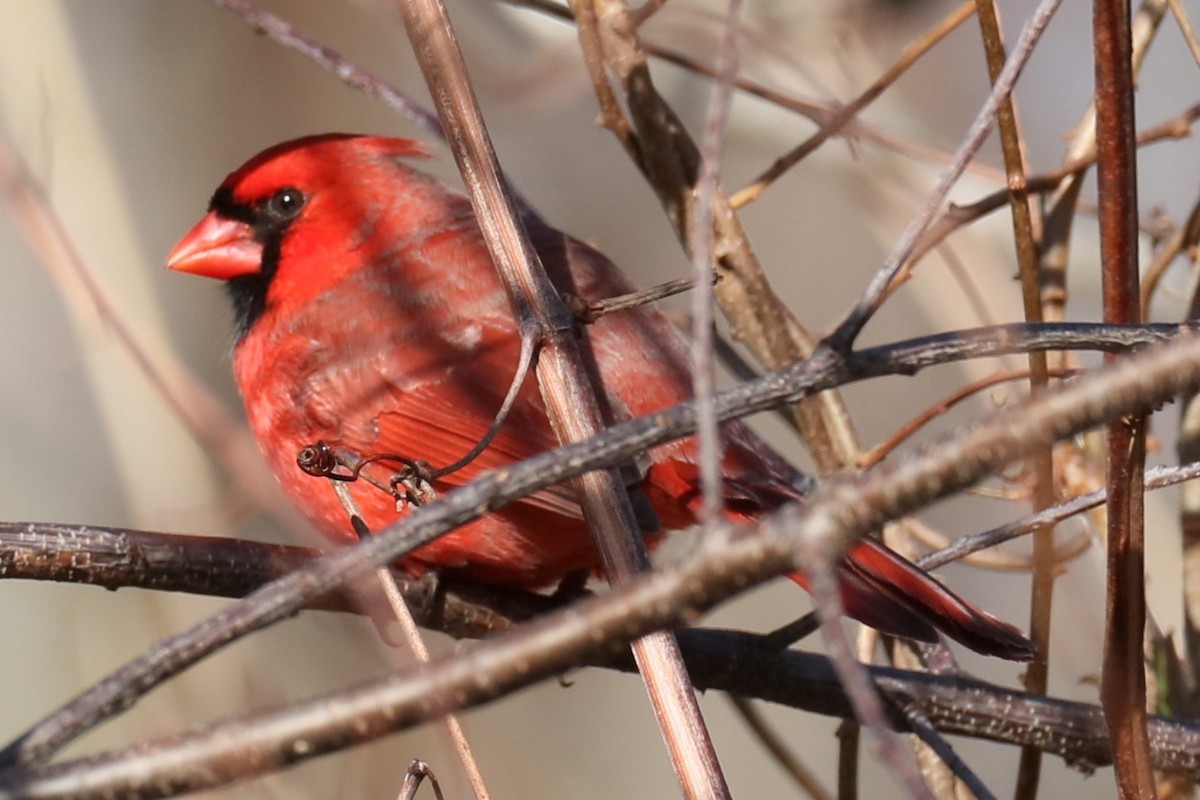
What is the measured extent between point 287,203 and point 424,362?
1.82 ft

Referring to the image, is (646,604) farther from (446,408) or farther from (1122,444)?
(446,408)

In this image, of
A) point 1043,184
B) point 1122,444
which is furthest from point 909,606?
point 1122,444

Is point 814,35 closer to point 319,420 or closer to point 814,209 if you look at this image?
point 319,420

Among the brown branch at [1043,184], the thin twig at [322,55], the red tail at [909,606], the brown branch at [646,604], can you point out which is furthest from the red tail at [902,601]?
the brown branch at [646,604]

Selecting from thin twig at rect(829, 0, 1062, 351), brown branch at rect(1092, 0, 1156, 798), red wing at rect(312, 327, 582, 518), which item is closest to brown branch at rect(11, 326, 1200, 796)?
thin twig at rect(829, 0, 1062, 351)

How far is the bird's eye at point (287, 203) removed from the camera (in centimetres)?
294

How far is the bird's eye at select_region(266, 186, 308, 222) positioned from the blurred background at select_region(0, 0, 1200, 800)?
0.86 feet

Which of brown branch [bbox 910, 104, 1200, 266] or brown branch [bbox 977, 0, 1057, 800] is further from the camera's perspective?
brown branch [bbox 910, 104, 1200, 266]

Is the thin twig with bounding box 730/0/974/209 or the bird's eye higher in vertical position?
the bird's eye

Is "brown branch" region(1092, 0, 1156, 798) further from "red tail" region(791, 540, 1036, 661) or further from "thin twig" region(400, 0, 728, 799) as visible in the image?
"red tail" region(791, 540, 1036, 661)

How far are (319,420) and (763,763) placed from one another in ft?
11.2

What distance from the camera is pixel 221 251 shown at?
2969mm

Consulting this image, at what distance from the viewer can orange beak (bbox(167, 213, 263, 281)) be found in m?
2.96

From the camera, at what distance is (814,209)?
6328 millimetres
